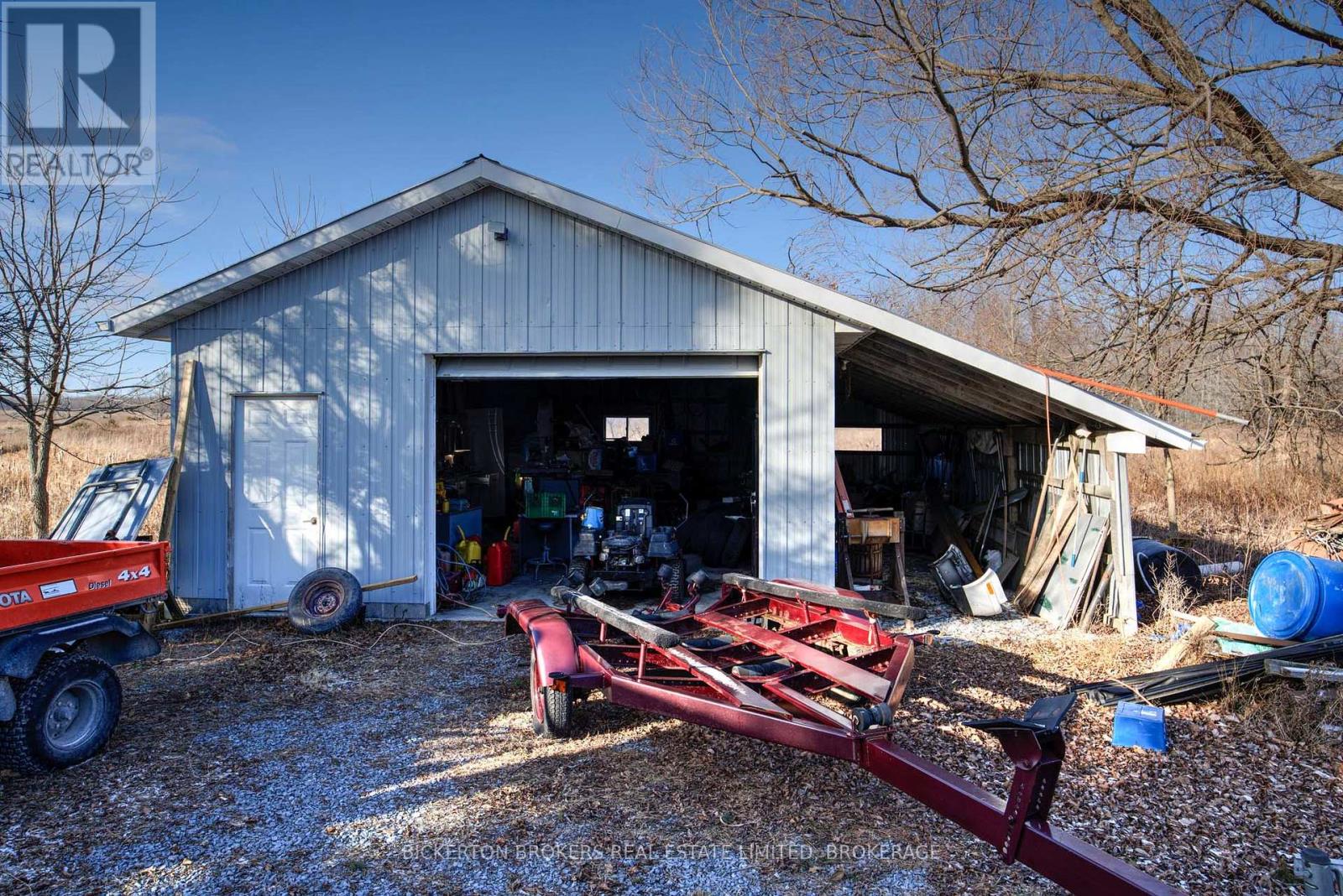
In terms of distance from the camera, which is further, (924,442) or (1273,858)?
(924,442)

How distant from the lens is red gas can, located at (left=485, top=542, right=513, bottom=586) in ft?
31.7

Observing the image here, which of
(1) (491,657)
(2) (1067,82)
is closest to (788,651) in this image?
(1) (491,657)

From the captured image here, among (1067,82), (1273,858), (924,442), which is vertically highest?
(1067,82)

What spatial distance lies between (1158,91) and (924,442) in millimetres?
7096

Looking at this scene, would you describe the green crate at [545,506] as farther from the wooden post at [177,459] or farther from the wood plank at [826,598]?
the wood plank at [826,598]

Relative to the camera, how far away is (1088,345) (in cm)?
1102

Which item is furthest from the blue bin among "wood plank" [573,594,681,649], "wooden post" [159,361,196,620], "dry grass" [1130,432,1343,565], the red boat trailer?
"wooden post" [159,361,196,620]

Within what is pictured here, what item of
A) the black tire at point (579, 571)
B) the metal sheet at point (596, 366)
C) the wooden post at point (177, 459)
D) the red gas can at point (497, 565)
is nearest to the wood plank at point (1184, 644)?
the metal sheet at point (596, 366)

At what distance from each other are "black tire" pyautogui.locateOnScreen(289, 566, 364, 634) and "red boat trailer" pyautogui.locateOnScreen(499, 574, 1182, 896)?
1.74 metres

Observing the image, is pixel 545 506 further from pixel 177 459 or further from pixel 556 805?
pixel 556 805

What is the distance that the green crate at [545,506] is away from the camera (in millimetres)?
10570

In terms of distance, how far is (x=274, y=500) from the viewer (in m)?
Answer: 8.19

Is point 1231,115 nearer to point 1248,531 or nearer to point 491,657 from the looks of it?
point 1248,531

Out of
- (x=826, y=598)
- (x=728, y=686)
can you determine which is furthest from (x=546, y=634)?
(x=826, y=598)
